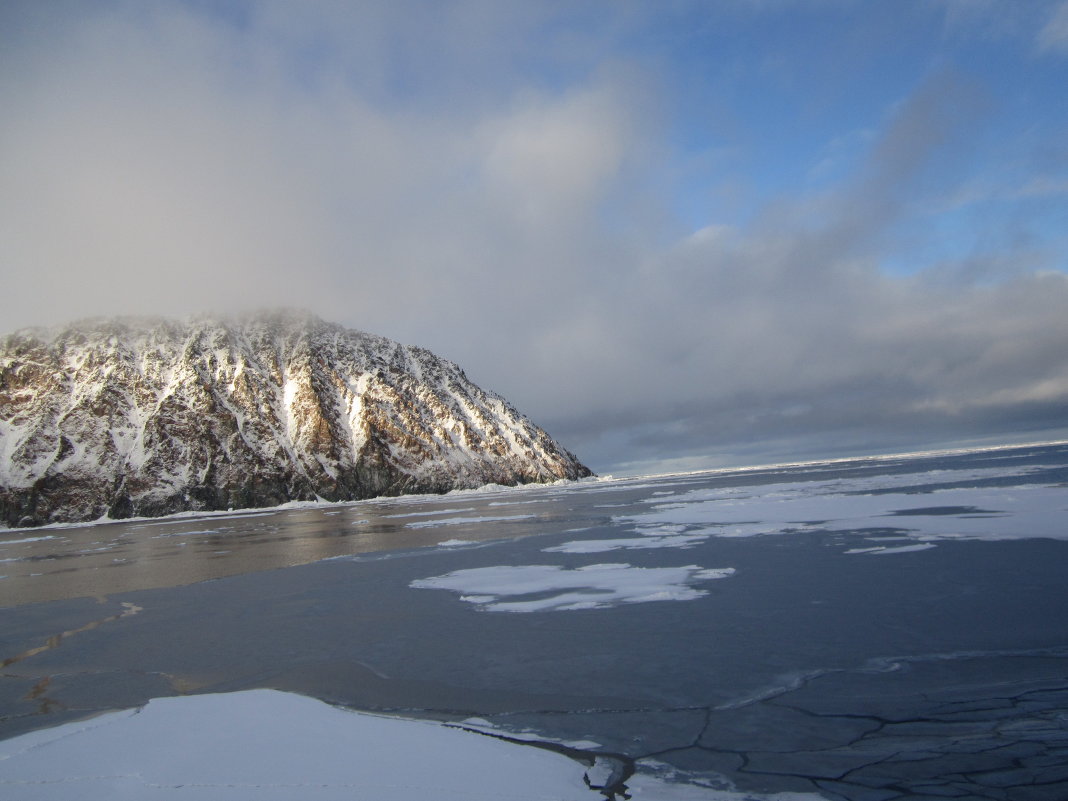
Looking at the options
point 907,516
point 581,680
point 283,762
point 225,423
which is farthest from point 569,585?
point 225,423

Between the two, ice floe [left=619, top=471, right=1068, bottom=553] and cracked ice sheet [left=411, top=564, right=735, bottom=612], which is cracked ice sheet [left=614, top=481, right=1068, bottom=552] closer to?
ice floe [left=619, top=471, right=1068, bottom=553]

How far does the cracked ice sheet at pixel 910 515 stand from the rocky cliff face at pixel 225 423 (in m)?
120

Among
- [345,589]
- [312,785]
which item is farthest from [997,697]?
[345,589]

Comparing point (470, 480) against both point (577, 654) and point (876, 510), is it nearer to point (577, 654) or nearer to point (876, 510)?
point (876, 510)

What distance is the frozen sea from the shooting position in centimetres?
634

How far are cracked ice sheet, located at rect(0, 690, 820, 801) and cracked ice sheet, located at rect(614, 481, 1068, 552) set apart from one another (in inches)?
780

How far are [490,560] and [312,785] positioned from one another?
59.7 ft

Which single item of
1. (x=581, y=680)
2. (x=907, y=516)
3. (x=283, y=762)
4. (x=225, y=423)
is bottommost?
(x=581, y=680)

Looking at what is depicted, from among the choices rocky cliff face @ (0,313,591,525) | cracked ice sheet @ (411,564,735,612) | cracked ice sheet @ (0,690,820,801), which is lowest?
cracked ice sheet @ (411,564,735,612)

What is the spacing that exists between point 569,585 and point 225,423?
146m

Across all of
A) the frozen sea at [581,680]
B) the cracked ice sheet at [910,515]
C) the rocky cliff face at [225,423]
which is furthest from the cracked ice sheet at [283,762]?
the rocky cliff face at [225,423]

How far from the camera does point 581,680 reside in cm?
950

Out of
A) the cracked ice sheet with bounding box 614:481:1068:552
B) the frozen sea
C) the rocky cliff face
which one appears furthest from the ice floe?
the rocky cliff face

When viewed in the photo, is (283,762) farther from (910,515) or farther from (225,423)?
(225,423)
